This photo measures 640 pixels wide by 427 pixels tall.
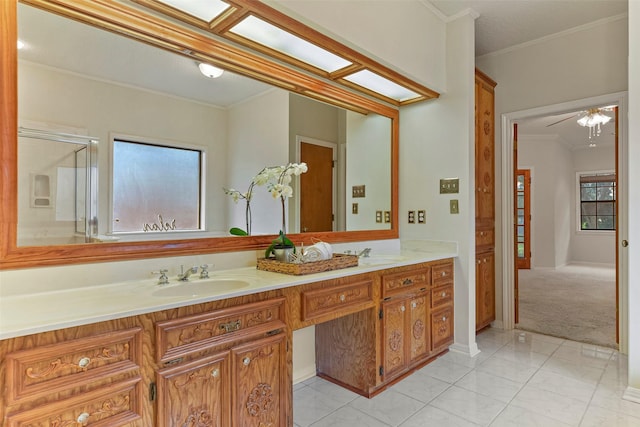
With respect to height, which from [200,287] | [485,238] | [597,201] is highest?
[597,201]

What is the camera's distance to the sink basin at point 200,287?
156 cm

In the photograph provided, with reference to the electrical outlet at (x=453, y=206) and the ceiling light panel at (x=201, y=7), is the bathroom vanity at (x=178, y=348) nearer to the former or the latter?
the electrical outlet at (x=453, y=206)

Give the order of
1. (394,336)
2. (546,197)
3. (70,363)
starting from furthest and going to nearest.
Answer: (546,197)
(394,336)
(70,363)

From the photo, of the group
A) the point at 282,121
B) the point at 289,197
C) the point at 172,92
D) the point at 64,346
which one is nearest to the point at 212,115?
the point at 172,92

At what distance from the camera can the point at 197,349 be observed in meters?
1.34

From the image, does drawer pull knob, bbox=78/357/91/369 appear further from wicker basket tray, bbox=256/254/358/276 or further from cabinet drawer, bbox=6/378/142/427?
wicker basket tray, bbox=256/254/358/276

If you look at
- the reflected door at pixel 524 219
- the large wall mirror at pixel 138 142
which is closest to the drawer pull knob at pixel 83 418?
the large wall mirror at pixel 138 142

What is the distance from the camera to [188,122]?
1.88 metres

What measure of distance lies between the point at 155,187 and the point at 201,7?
92 cm

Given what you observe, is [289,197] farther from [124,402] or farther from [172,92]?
[124,402]

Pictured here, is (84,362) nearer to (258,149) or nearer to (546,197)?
(258,149)

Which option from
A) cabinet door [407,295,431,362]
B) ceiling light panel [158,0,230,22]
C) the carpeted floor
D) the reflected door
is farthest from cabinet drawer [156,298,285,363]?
the reflected door

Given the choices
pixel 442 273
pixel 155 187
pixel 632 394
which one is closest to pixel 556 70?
pixel 442 273

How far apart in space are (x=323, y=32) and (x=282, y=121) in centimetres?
59
